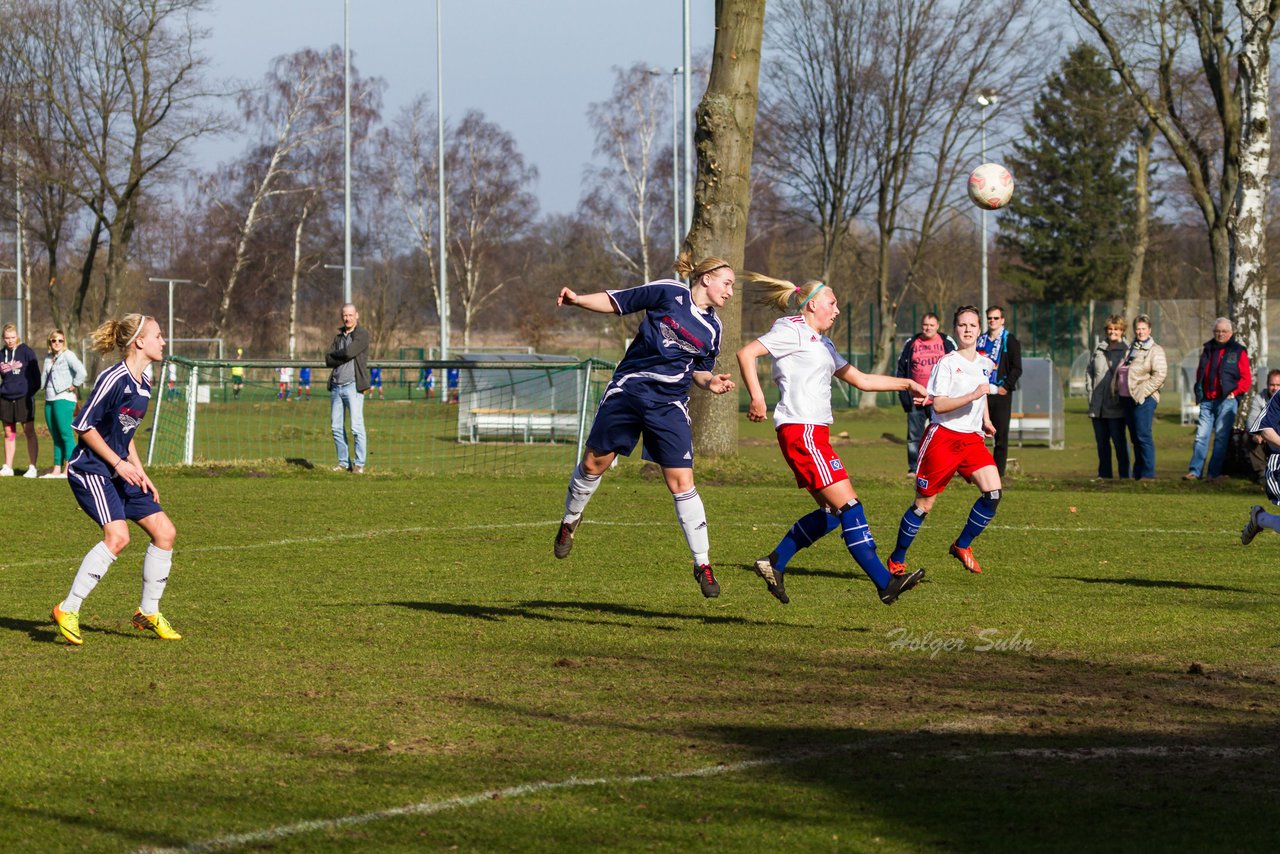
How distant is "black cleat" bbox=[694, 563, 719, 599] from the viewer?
8070mm

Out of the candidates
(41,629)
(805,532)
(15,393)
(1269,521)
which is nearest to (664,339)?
(805,532)

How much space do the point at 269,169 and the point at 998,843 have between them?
195ft

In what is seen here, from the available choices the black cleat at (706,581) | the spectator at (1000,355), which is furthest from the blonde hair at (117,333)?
the spectator at (1000,355)

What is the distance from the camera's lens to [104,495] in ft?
24.3

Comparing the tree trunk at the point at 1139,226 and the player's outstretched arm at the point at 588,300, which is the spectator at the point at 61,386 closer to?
the player's outstretched arm at the point at 588,300

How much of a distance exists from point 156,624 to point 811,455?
364cm

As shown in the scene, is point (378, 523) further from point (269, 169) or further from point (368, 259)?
point (368, 259)

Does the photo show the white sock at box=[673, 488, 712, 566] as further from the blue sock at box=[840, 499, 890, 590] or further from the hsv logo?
the hsv logo

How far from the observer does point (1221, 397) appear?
17.6m

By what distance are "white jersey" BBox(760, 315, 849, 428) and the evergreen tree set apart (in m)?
52.0

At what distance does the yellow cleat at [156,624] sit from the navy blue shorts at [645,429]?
246 centimetres

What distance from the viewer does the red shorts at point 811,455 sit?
26.9 ft

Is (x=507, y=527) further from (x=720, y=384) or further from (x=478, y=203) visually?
(x=478, y=203)

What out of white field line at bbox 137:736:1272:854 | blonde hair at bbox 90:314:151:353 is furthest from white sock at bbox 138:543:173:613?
white field line at bbox 137:736:1272:854
